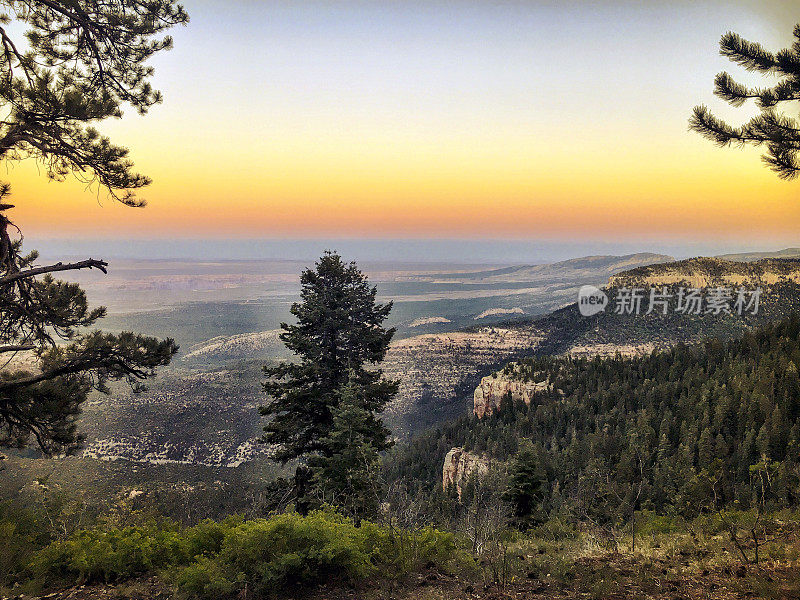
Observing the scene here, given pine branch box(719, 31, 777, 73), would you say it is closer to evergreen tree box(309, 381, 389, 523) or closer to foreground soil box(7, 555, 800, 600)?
foreground soil box(7, 555, 800, 600)

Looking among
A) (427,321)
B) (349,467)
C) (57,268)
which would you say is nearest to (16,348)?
(57,268)

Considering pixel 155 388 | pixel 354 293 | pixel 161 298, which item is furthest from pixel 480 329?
pixel 161 298

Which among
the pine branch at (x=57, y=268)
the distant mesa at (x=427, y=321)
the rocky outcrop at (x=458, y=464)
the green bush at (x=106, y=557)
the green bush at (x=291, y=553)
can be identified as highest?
the pine branch at (x=57, y=268)

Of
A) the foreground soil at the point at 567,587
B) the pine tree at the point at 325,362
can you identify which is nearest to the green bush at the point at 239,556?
the foreground soil at the point at 567,587

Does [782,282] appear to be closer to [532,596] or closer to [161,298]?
[532,596]

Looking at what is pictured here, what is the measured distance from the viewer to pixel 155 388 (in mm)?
79500

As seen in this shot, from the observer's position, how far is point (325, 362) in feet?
43.5

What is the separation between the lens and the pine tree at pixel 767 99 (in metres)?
7.00

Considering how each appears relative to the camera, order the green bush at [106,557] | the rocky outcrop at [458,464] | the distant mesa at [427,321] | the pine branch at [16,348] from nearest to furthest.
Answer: the green bush at [106,557]
the pine branch at [16,348]
the rocky outcrop at [458,464]
the distant mesa at [427,321]

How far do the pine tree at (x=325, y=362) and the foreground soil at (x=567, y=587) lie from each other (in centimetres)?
676

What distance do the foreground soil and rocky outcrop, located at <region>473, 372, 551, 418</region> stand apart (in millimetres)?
71867

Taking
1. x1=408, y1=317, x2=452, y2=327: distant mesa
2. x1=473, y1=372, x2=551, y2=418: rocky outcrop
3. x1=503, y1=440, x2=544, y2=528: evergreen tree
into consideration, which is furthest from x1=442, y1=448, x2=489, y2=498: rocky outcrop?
x1=408, y1=317, x2=452, y2=327: distant mesa

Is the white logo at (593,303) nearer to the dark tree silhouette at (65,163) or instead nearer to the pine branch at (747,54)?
the pine branch at (747,54)

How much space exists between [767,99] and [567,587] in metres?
8.16
